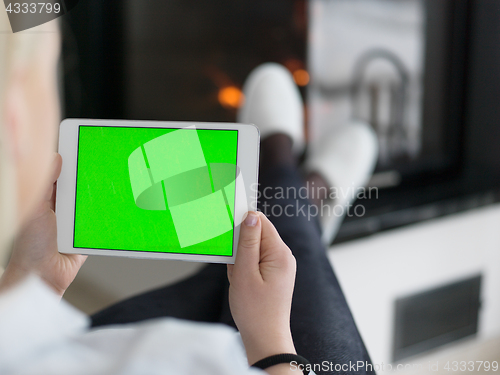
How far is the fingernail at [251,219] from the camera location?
161 millimetres

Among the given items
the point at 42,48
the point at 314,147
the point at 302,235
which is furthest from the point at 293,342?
the point at 314,147

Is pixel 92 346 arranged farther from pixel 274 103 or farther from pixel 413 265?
pixel 413 265

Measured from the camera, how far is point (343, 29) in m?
0.60

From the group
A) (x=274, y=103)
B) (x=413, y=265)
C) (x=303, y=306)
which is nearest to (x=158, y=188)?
(x=303, y=306)

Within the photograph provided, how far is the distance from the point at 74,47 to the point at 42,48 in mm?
32

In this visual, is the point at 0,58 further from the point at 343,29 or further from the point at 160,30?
the point at 343,29

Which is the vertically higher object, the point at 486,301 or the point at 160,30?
the point at 160,30

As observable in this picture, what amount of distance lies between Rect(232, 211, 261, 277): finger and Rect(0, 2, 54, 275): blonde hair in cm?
10

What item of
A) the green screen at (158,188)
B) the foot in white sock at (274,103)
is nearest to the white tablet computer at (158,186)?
the green screen at (158,188)

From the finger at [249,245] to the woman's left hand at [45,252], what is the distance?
68 mm

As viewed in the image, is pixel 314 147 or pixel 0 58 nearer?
pixel 0 58

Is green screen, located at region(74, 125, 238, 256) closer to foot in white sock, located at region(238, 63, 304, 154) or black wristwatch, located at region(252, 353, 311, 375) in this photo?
black wristwatch, located at region(252, 353, 311, 375)

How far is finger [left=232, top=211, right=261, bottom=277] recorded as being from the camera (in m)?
0.16

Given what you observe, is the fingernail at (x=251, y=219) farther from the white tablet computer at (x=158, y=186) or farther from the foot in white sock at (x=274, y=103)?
the foot in white sock at (x=274, y=103)
